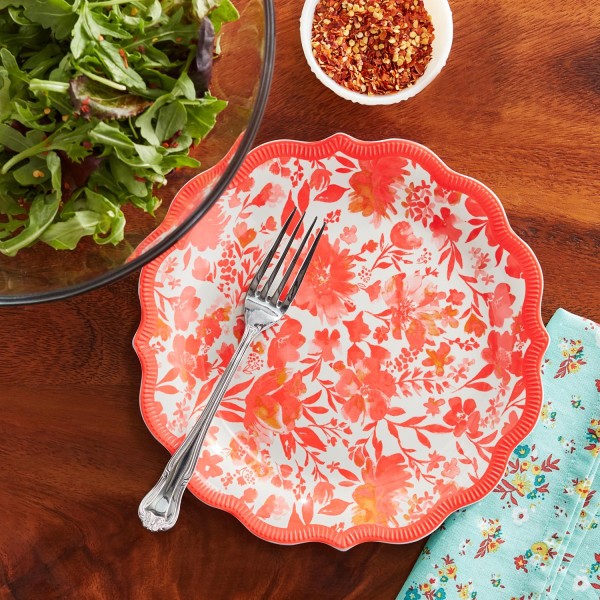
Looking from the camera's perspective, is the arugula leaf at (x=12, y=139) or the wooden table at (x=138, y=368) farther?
the wooden table at (x=138, y=368)

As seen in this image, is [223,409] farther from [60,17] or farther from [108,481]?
[60,17]

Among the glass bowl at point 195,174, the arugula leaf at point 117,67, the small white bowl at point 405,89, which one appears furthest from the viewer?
the small white bowl at point 405,89

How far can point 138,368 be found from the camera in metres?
1.06

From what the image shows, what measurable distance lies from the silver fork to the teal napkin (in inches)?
16.0

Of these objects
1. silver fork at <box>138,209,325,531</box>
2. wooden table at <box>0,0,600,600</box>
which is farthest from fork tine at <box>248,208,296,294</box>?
wooden table at <box>0,0,600,600</box>

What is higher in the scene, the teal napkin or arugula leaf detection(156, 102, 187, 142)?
arugula leaf detection(156, 102, 187, 142)

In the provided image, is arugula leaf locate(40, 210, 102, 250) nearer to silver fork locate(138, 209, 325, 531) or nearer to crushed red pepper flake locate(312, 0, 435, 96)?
silver fork locate(138, 209, 325, 531)

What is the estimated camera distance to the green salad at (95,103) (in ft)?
2.49

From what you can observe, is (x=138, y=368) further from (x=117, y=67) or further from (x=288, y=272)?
(x=117, y=67)

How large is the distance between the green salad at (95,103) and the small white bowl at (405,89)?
0.22 metres

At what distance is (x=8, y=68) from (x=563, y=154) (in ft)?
2.73

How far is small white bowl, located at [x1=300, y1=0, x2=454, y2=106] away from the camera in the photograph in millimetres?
1001

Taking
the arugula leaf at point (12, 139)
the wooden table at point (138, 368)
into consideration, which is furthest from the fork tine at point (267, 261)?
the arugula leaf at point (12, 139)

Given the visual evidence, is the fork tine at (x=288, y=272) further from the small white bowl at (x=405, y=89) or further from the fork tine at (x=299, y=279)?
the small white bowl at (x=405, y=89)
